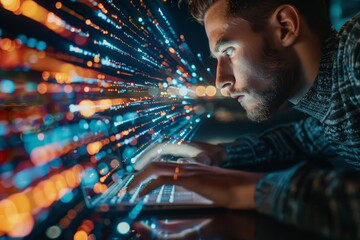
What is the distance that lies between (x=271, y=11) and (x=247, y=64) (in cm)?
22

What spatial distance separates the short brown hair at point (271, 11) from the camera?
929 mm

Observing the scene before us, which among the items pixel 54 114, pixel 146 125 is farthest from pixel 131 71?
pixel 54 114

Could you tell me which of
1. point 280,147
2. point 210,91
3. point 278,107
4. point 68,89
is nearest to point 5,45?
point 68,89

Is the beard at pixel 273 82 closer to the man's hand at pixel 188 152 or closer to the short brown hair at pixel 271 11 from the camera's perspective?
the short brown hair at pixel 271 11

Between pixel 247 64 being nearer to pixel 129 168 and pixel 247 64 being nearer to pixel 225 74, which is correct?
pixel 225 74

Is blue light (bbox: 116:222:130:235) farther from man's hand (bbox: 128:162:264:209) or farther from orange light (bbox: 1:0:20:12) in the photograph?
orange light (bbox: 1:0:20:12)

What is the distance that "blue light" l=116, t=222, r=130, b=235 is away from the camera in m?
0.53

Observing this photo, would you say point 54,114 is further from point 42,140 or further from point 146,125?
point 146,125

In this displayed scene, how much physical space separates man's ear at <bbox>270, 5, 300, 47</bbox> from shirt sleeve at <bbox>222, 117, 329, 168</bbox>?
503 mm

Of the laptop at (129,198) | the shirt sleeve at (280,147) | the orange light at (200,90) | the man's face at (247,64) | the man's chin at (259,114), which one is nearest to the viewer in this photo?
the laptop at (129,198)

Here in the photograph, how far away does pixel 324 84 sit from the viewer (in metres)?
0.88

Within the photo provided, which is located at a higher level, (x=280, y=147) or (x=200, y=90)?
(x=200, y=90)

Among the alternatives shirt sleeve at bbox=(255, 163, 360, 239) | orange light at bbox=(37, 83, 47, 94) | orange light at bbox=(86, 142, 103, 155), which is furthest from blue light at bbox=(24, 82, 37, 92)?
shirt sleeve at bbox=(255, 163, 360, 239)

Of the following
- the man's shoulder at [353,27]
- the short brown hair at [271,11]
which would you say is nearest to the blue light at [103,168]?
the short brown hair at [271,11]
